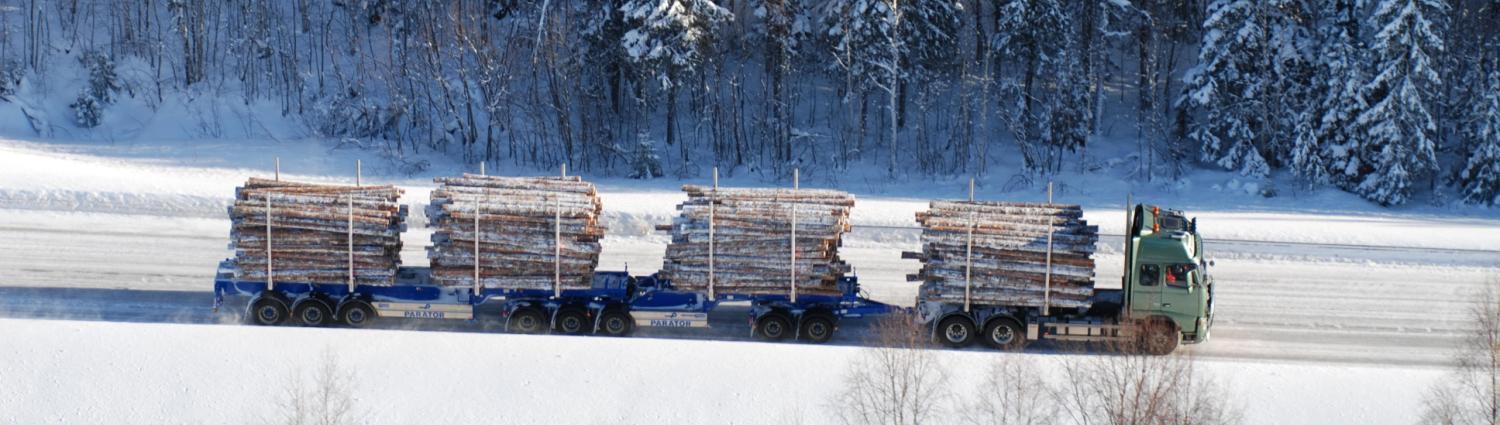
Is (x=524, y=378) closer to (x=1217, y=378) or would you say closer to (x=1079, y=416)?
(x=1079, y=416)

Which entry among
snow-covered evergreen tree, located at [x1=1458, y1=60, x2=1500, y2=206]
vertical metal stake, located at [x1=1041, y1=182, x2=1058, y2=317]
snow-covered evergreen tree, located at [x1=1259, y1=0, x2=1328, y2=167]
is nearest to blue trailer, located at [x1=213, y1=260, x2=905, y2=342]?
vertical metal stake, located at [x1=1041, y1=182, x2=1058, y2=317]

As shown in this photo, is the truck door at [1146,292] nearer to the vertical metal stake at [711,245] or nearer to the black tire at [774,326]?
the black tire at [774,326]

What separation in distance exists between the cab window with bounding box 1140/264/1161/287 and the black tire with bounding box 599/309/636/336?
740 centimetres

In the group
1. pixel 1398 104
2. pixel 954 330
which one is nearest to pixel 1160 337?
pixel 954 330

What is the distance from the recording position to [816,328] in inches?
795

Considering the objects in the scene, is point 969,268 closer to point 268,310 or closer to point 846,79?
point 268,310

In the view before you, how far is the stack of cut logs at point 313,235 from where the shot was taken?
19891 mm

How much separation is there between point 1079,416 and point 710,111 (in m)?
30.3

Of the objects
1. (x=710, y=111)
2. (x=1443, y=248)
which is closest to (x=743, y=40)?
(x=710, y=111)

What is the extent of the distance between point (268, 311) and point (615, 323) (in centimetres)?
514

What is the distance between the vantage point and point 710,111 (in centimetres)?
4566

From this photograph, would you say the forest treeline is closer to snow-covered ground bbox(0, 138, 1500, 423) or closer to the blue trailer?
snow-covered ground bbox(0, 138, 1500, 423)

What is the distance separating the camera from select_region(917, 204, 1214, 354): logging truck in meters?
19.2

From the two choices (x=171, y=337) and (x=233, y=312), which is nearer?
(x=171, y=337)
